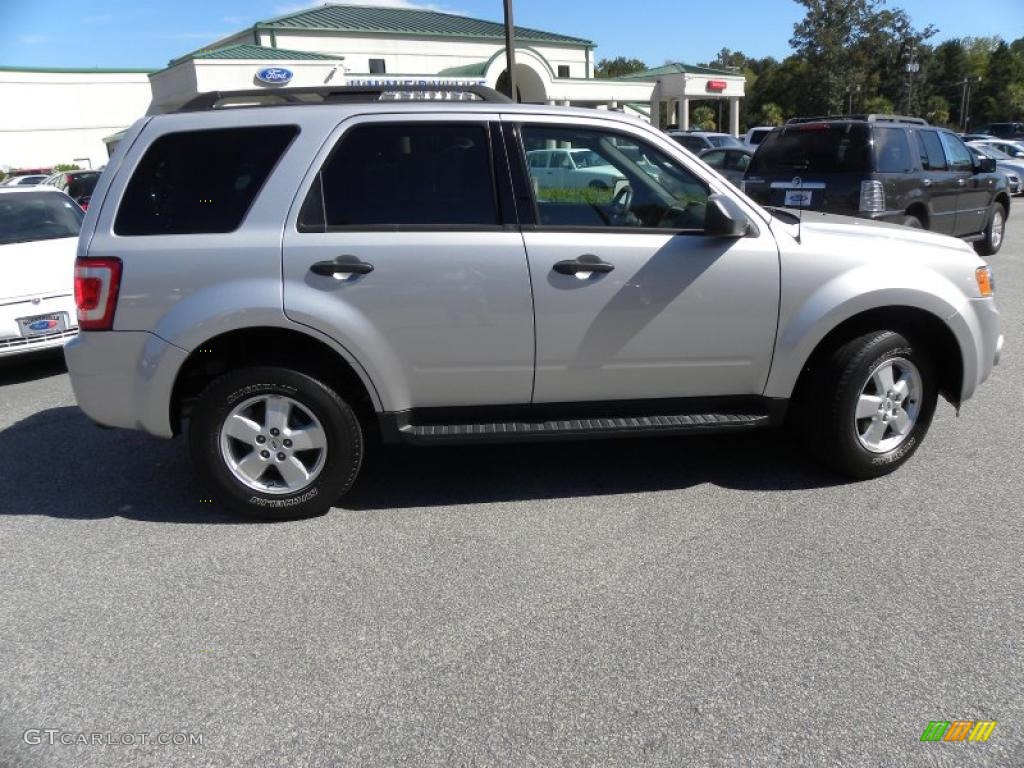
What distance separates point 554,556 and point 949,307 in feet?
A: 7.99

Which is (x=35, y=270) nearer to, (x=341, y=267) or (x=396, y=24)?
(x=341, y=267)

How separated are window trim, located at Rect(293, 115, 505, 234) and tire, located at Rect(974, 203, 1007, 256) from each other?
10.2m

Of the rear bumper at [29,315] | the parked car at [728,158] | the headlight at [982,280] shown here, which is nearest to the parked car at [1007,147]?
the parked car at [728,158]

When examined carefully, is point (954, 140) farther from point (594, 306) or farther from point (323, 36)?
point (323, 36)

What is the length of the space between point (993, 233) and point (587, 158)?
33.2ft

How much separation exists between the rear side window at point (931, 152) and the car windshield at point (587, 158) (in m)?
6.92

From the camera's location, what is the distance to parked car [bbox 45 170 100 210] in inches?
719

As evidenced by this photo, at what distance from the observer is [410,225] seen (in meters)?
3.85

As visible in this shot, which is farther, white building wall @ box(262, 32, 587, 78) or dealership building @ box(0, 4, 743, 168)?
white building wall @ box(262, 32, 587, 78)

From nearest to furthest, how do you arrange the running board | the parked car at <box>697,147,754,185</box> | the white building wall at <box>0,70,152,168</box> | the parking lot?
the parking lot → the running board → the parked car at <box>697,147,754,185</box> → the white building wall at <box>0,70,152,168</box>

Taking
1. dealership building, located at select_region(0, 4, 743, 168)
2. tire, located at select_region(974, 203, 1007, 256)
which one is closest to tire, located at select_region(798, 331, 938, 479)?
tire, located at select_region(974, 203, 1007, 256)

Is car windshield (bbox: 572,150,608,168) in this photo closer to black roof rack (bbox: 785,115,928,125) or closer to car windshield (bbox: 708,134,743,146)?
black roof rack (bbox: 785,115,928,125)

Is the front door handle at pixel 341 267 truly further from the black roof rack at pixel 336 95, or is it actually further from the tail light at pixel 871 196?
the tail light at pixel 871 196

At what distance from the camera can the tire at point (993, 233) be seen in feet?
38.0
